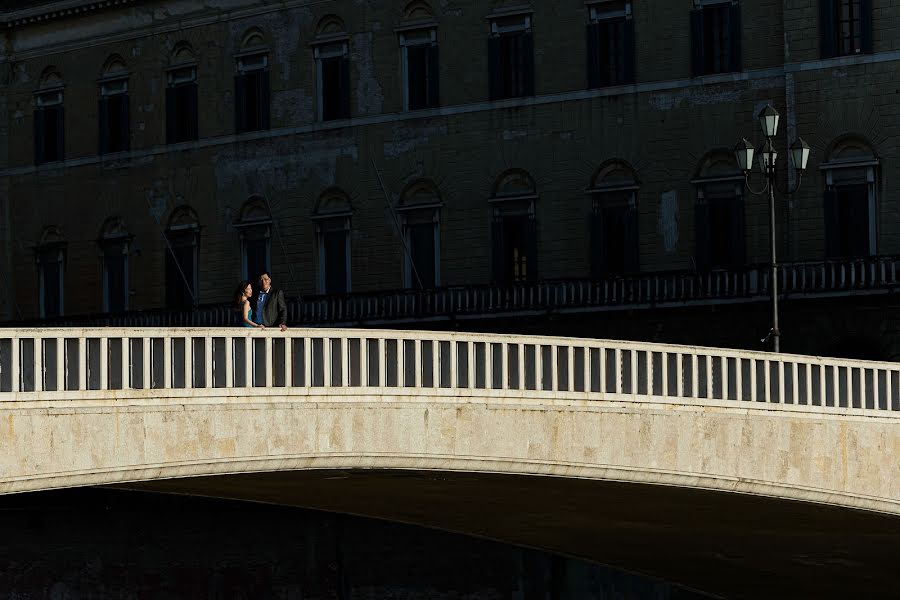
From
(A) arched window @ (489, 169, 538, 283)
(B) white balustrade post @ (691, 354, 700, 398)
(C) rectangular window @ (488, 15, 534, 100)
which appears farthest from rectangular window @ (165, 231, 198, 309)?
(B) white balustrade post @ (691, 354, 700, 398)

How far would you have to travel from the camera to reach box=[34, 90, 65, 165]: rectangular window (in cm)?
5997

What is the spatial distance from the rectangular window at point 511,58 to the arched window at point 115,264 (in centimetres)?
1173

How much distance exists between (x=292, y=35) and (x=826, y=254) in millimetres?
14686

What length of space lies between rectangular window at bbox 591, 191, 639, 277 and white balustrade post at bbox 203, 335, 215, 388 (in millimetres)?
26174

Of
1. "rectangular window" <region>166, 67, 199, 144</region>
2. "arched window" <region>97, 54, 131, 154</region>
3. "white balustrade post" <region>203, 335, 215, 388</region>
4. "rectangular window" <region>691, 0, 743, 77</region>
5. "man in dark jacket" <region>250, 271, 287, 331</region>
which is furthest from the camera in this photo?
"arched window" <region>97, 54, 131, 154</region>

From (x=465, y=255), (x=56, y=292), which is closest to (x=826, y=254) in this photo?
(x=465, y=255)

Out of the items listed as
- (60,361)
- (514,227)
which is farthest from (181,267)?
(60,361)

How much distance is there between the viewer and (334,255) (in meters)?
53.3

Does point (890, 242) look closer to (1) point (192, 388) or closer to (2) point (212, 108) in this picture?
(2) point (212, 108)

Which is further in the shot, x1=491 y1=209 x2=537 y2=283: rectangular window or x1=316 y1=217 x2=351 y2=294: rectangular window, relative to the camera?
x1=316 y1=217 x2=351 y2=294: rectangular window

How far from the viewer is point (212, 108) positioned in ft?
184

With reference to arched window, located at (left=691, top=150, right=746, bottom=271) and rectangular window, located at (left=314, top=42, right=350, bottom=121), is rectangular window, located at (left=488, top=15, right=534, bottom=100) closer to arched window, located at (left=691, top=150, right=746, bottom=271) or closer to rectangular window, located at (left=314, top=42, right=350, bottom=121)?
rectangular window, located at (left=314, top=42, right=350, bottom=121)

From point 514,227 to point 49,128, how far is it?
Answer: 15.6 meters

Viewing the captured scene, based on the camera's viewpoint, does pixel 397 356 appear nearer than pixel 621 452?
Yes
